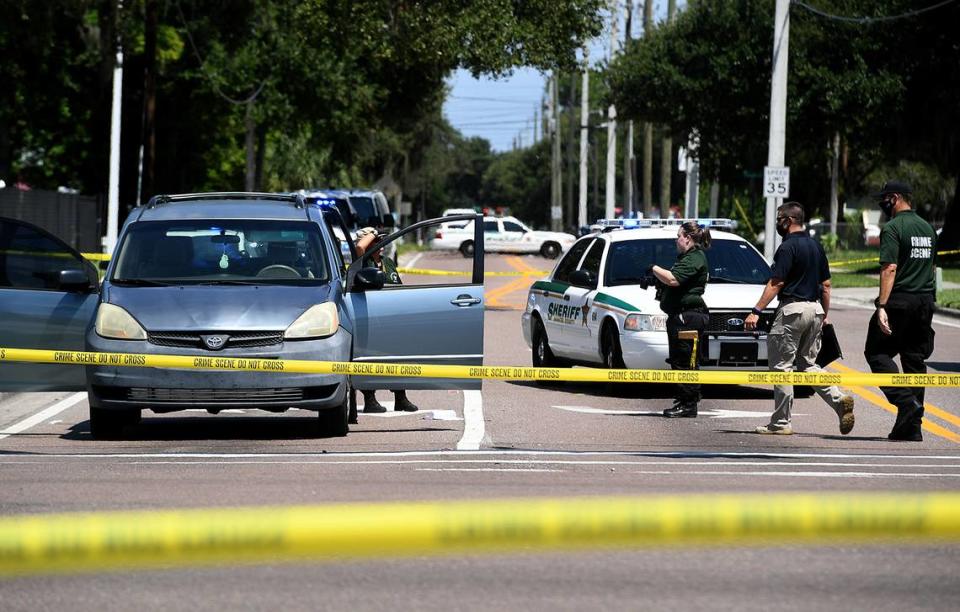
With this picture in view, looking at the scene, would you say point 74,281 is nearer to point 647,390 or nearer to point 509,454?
point 509,454

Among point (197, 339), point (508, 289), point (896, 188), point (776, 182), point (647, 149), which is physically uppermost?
point (647, 149)

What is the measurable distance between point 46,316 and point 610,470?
470 centimetres

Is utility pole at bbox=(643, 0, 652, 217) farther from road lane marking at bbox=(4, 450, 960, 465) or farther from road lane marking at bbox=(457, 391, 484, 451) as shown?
road lane marking at bbox=(4, 450, 960, 465)

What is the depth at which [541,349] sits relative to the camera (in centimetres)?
1727

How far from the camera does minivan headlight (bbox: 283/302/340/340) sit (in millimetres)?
11344

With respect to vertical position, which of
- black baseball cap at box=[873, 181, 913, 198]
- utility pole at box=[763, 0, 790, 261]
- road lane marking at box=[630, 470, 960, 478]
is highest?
utility pole at box=[763, 0, 790, 261]

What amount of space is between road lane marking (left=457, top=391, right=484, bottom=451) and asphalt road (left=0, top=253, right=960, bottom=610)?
3 centimetres

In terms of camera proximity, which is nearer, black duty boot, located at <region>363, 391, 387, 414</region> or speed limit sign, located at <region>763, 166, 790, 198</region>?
black duty boot, located at <region>363, 391, 387, 414</region>

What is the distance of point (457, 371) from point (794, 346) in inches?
98.2

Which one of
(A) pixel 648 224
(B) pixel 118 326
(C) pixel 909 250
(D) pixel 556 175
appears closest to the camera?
(B) pixel 118 326

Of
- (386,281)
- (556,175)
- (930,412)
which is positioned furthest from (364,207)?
(556,175)

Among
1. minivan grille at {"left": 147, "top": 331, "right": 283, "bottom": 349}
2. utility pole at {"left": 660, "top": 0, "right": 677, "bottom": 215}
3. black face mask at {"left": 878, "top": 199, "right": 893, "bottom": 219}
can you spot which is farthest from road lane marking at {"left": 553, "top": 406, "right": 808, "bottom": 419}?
utility pole at {"left": 660, "top": 0, "right": 677, "bottom": 215}

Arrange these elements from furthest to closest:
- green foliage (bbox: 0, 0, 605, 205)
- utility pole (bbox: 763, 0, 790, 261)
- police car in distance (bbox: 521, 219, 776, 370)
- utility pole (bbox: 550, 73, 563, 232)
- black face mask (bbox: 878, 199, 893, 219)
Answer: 1. utility pole (bbox: 550, 73, 563, 232)
2. green foliage (bbox: 0, 0, 605, 205)
3. utility pole (bbox: 763, 0, 790, 261)
4. police car in distance (bbox: 521, 219, 776, 370)
5. black face mask (bbox: 878, 199, 893, 219)

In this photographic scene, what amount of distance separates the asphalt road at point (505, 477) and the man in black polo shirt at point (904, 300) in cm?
36
